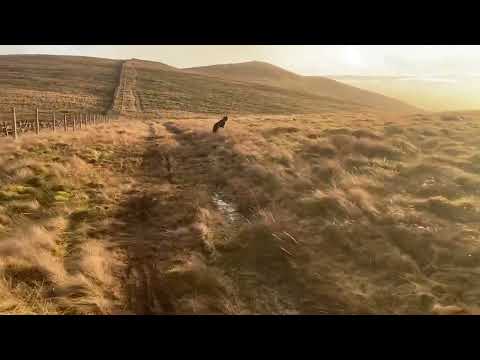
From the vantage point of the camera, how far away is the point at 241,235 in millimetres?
6098

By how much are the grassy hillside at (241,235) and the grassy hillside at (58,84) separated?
35650mm

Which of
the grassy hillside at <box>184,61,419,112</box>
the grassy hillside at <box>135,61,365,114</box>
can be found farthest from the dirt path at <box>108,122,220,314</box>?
the grassy hillside at <box>184,61,419,112</box>

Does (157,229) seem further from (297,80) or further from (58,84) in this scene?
(297,80)

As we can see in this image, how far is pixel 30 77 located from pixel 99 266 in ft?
235

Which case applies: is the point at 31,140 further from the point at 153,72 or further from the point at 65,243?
the point at 153,72

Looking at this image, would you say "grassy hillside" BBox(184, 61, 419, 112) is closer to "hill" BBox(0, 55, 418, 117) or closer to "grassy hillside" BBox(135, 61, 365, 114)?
"grassy hillside" BBox(135, 61, 365, 114)

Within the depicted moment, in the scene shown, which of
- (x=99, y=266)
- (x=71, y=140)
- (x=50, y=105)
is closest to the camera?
(x=99, y=266)

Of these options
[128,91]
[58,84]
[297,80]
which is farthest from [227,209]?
[297,80]

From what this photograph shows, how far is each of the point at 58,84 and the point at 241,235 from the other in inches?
2557

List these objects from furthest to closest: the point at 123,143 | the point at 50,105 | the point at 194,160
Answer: the point at 50,105 → the point at 123,143 → the point at 194,160

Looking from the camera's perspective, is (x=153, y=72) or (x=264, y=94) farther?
(x=153, y=72)

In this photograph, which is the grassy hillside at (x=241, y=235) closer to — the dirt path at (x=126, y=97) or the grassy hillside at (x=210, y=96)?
the dirt path at (x=126, y=97)

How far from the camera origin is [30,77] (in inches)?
2496
